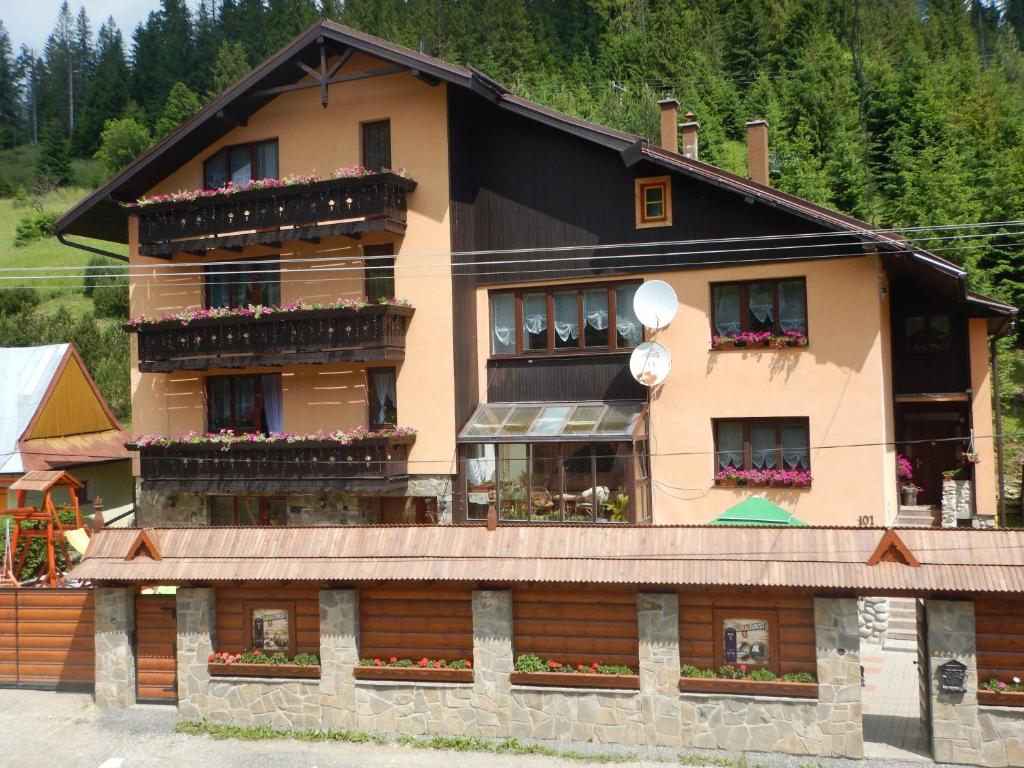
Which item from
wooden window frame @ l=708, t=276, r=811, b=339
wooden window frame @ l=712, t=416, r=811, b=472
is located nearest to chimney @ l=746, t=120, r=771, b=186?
wooden window frame @ l=708, t=276, r=811, b=339

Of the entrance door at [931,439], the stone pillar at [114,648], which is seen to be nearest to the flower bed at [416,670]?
the stone pillar at [114,648]

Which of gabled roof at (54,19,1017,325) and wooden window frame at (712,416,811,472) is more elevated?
gabled roof at (54,19,1017,325)

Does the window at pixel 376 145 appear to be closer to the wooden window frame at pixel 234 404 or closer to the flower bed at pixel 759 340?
the wooden window frame at pixel 234 404

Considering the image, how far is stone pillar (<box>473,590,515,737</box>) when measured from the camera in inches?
552

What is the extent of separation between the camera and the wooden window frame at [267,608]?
15039 mm

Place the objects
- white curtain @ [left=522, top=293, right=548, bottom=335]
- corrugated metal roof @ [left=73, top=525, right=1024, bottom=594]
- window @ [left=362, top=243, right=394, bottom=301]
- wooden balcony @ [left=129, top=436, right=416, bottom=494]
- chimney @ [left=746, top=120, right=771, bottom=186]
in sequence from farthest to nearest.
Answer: chimney @ [left=746, top=120, right=771, bottom=186] < window @ [left=362, top=243, right=394, bottom=301] < white curtain @ [left=522, top=293, right=548, bottom=335] < wooden balcony @ [left=129, top=436, right=416, bottom=494] < corrugated metal roof @ [left=73, top=525, right=1024, bottom=594]

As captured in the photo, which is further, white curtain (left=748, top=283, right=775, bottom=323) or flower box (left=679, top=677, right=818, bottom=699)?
white curtain (left=748, top=283, right=775, bottom=323)

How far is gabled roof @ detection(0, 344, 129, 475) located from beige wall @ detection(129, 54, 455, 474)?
6376 millimetres

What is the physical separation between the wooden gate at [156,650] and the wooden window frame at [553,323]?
30.8ft

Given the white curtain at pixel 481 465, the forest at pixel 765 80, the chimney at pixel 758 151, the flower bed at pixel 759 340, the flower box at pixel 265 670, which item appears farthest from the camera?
the forest at pixel 765 80

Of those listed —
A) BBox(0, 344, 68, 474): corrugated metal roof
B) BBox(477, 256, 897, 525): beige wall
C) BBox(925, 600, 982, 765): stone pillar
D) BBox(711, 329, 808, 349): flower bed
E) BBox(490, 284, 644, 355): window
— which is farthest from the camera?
BBox(0, 344, 68, 474): corrugated metal roof

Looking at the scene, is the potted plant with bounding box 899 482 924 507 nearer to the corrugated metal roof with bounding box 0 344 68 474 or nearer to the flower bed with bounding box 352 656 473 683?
the flower bed with bounding box 352 656 473 683

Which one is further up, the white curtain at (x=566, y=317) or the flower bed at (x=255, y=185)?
the flower bed at (x=255, y=185)

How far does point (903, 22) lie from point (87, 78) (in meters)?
100.0
